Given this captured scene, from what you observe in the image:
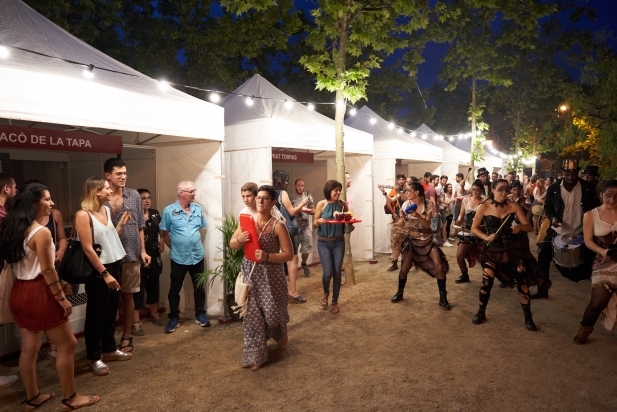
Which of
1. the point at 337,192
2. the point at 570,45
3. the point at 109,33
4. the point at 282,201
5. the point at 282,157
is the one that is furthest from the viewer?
the point at 570,45

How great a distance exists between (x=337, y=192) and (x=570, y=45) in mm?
21162

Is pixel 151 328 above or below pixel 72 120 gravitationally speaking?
below

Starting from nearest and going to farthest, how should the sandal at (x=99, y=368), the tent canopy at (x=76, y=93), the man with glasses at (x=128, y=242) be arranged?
1. the tent canopy at (x=76, y=93)
2. the sandal at (x=99, y=368)
3. the man with glasses at (x=128, y=242)

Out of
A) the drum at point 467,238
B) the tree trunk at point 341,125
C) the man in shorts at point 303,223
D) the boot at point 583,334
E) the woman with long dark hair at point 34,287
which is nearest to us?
the woman with long dark hair at point 34,287

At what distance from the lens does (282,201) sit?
20.8ft

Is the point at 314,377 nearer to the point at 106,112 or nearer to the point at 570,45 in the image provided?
the point at 106,112

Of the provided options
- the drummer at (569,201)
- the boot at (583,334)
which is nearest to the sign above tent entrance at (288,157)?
the drummer at (569,201)

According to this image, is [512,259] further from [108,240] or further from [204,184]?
[108,240]

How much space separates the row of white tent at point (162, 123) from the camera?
381cm

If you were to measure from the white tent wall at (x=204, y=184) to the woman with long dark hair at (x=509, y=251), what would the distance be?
3.24m

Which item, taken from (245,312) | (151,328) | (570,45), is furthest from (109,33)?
(570,45)

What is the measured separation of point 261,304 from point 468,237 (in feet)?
13.0

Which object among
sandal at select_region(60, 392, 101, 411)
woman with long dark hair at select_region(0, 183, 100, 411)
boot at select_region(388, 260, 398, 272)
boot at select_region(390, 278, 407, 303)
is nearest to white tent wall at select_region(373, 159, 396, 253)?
boot at select_region(388, 260, 398, 272)

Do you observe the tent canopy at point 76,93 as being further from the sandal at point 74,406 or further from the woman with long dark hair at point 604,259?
the woman with long dark hair at point 604,259
